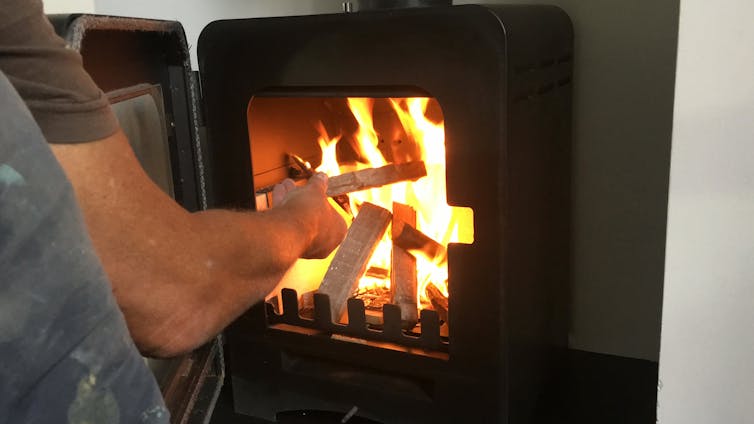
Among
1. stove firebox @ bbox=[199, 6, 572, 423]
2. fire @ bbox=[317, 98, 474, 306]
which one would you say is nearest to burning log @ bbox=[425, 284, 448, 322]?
fire @ bbox=[317, 98, 474, 306]

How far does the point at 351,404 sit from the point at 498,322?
1.13 ft

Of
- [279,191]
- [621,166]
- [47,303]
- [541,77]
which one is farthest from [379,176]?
[47,303]

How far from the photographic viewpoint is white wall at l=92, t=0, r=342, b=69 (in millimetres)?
1595

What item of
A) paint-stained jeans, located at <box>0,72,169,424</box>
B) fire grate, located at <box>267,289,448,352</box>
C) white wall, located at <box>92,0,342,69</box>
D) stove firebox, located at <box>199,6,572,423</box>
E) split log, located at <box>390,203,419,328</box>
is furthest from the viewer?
white wall, located at <box>92,0,342,69</box>

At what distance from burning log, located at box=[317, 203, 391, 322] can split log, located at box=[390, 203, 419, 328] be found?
29mm

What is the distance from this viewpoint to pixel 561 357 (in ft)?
4.62

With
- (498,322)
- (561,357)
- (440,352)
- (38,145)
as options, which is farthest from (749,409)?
(38,145)

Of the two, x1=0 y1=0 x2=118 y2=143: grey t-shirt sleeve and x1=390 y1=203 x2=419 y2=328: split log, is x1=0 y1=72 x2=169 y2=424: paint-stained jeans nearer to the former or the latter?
x1=0 y1=0 x2=118 y2=143: grey t-shirt sleeve

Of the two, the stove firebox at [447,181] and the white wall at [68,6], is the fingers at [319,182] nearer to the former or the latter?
the stove firebox at [447,181]

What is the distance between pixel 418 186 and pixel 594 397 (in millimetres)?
540

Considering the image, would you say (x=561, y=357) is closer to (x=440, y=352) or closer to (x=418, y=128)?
(x=440, y=352)

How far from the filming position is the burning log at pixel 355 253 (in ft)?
4.21

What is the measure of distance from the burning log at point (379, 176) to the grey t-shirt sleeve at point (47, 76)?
66 cm

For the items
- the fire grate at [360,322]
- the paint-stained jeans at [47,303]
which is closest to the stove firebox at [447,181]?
the fire grate at [360,322]
